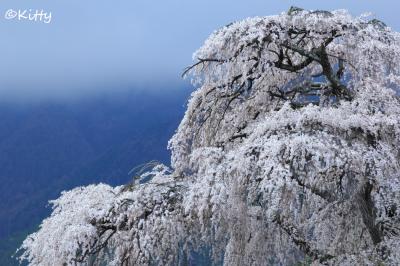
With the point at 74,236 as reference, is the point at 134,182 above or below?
above

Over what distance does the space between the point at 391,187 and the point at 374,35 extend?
2.78 m

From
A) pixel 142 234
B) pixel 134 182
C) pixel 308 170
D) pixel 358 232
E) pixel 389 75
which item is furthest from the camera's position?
pixel 389 75

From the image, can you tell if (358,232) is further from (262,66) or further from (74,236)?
(74,236)

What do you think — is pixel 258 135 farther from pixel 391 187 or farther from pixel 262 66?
pixel 262 66

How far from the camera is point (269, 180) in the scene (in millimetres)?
6180

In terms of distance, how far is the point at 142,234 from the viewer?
7020 mm

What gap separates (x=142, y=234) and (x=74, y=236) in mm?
854

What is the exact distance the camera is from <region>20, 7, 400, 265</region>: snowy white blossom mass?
21.6 ft

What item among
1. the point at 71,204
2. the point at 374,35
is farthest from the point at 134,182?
the point at 374,35

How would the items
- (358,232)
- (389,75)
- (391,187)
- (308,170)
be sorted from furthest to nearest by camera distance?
1. (389,75)
2. (358,232)
3. (391,187)
4. (308,170)

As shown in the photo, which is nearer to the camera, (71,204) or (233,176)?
(233,176)

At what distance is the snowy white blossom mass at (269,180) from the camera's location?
6586 millimetres

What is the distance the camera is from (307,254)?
27.7 ft

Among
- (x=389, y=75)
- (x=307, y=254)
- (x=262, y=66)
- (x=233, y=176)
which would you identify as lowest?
(x=307, y=254)
